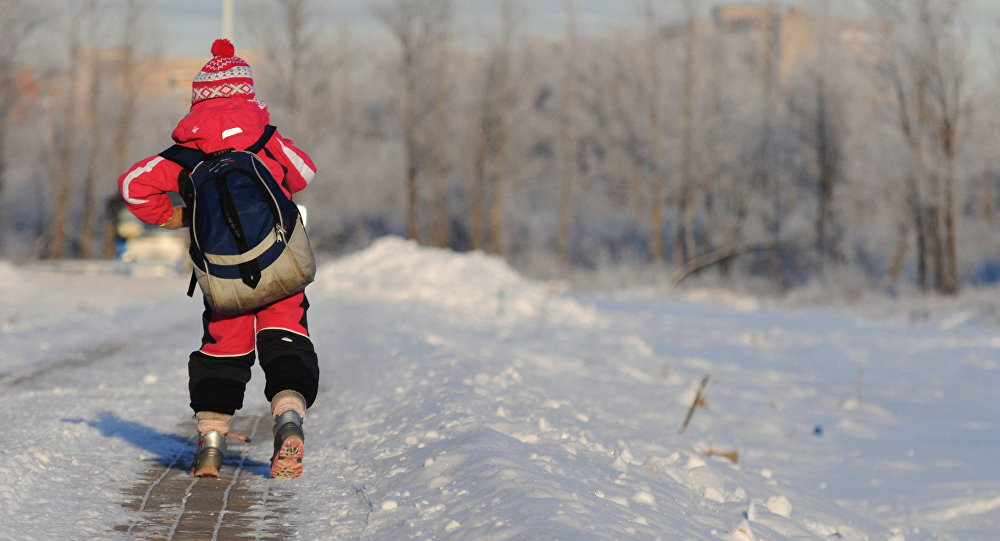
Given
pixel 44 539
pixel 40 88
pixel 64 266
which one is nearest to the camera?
pixel 44 539

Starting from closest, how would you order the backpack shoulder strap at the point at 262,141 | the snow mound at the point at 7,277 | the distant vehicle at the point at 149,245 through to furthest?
the backpack shoulder strap at the point at 262,141, the snow mound at the point at 7,277, the distant vehicle at the point at 149,245

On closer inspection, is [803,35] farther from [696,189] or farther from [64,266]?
[64,266]

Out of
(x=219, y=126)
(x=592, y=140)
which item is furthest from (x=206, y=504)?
(x=592, y=140)

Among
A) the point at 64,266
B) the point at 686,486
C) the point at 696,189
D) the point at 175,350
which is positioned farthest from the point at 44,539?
the point at 696,189

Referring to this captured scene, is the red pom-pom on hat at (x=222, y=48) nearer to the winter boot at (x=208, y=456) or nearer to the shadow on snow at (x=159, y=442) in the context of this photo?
the winter boot at (x=208, y=456)

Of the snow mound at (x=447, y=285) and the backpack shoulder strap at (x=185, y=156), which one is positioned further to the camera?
the snow mound at (x=447, y=285)

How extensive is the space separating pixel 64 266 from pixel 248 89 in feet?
91.8

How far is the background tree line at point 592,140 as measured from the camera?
3734cm

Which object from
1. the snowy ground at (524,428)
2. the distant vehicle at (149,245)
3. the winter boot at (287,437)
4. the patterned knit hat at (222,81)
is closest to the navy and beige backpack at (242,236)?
the patterned knit hat at (222,81)

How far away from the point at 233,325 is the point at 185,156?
0.75 meters

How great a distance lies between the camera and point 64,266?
1169 inches

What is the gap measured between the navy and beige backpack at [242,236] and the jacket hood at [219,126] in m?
0.07

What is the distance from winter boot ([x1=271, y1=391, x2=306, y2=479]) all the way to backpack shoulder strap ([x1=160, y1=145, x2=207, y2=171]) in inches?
41.4

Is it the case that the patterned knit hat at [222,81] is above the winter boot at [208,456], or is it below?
above
